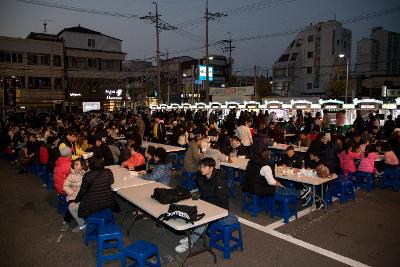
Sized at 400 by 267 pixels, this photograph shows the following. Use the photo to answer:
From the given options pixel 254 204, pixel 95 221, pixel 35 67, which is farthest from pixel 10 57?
pixel 254 204

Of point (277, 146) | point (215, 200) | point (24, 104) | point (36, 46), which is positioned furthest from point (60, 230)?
point (36, 46)

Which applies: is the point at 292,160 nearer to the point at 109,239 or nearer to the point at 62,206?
the point at 109,239

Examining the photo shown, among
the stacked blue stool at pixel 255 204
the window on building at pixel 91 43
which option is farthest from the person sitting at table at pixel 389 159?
the window on building at pixel 91 43

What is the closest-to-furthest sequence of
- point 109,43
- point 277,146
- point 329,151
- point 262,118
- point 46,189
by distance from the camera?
point 329,151, point 46,189, point 277,146, point 262,118, point 109,43

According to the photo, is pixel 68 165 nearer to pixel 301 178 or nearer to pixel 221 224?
pixel 221 224

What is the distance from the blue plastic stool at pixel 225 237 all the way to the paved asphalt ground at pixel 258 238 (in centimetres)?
12

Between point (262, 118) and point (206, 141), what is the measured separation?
9.97m

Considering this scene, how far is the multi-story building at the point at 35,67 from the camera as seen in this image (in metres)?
34.2

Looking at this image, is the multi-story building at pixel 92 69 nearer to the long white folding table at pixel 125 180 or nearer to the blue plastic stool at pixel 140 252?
the long white folding table at pixel 125 180

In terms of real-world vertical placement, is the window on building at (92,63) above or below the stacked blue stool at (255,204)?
above

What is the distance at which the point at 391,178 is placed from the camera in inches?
375

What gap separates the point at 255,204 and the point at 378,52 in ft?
183

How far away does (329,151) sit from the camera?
8.12 m

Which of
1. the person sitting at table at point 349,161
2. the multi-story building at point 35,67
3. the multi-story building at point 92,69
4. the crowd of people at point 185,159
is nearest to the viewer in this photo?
the crowd of people at point 185,159
